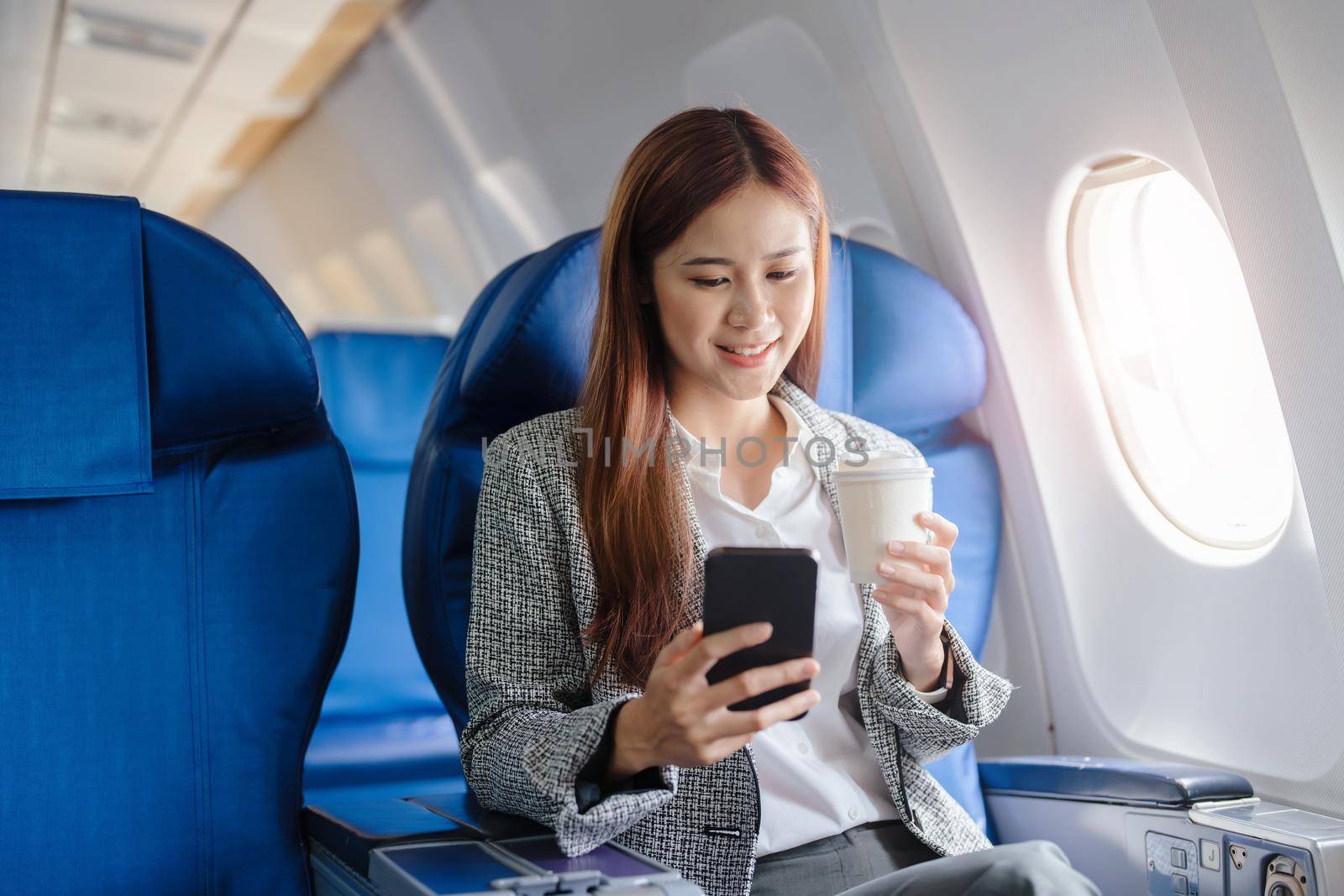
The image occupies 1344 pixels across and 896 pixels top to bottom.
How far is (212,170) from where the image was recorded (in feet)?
25.5

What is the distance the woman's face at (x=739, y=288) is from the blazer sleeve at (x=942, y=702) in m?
0.43

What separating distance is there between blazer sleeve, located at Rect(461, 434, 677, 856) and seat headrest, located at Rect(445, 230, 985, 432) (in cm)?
17

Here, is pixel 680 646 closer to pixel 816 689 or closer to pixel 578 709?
pixel 578 709

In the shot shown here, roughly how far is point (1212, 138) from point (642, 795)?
1.20 meters

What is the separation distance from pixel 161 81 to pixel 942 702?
563 cm

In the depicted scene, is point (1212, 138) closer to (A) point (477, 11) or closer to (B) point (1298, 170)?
(B) point (1298, 170)

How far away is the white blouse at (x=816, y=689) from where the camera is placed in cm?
157

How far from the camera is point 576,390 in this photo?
185 centimetres

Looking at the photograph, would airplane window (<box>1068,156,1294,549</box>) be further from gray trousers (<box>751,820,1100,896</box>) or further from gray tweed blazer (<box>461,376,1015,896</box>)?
gray trousers (<box>751,820,1100,896</box>)

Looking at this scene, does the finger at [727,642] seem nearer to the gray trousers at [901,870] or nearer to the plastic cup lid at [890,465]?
the plastic cup lid at [890,465]

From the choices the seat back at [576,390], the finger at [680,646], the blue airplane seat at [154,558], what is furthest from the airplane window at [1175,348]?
the blue airplane seat at [154,558]

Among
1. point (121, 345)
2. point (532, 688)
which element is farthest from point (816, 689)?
point (121, 345)

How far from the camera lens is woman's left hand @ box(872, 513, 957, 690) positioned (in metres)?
1.35

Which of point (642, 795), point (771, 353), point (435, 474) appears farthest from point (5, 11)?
point (642, 795)
